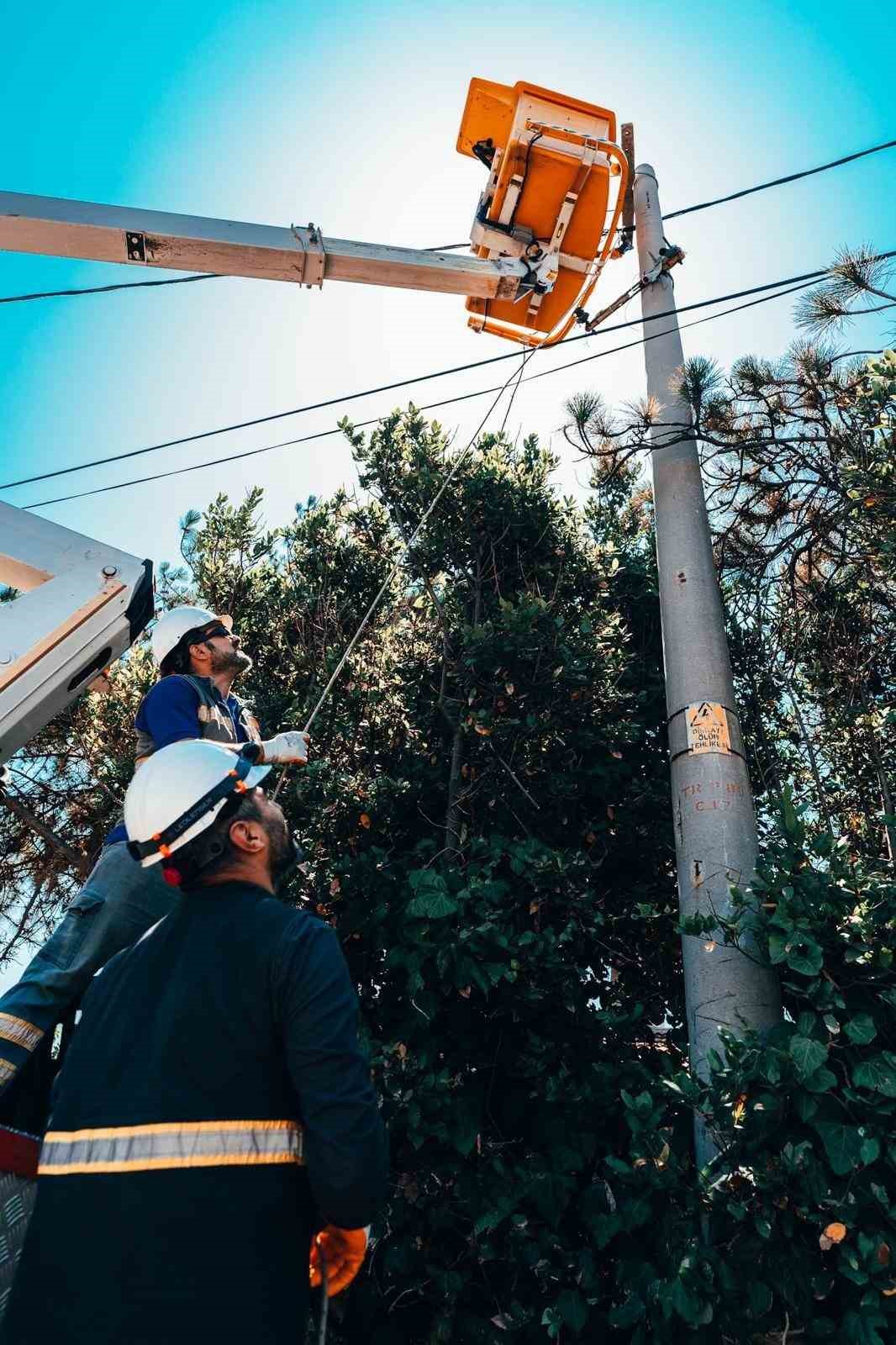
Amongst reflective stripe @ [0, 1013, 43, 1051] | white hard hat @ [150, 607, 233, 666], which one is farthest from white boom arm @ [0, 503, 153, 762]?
reflective stripe @ [0, 1013, 43, 1051]

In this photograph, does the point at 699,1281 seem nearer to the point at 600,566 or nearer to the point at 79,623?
the point at 79,623

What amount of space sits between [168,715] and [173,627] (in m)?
0.66

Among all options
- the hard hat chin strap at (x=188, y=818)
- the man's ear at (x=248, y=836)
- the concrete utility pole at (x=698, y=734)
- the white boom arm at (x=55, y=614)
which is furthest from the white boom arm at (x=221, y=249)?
the man's ear at (x=248, y=836)

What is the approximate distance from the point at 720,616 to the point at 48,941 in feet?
11.0

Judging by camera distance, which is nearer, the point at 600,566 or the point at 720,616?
the point at 720,616

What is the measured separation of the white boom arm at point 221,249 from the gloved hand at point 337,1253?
447 centimetres

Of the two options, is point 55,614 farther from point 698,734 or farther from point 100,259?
point 698,734

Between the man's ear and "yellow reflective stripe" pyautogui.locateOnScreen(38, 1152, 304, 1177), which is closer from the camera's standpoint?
"yellow reflective stripe" pyautogui.locateOnScreen(38, 1152, 304, 1177)

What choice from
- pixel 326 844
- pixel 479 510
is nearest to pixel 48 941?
pixel 326 844

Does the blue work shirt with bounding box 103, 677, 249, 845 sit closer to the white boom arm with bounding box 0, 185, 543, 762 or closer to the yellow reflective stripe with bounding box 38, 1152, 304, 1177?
the white boom arm with bounding box 0, 185, 543, 762

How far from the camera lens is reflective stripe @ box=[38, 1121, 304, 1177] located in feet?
5.41

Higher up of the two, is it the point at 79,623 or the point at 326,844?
the point at 326,844

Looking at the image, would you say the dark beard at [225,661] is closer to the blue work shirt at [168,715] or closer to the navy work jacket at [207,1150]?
the blue work shirt at [168,715]

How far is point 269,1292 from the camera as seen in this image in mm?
1605
